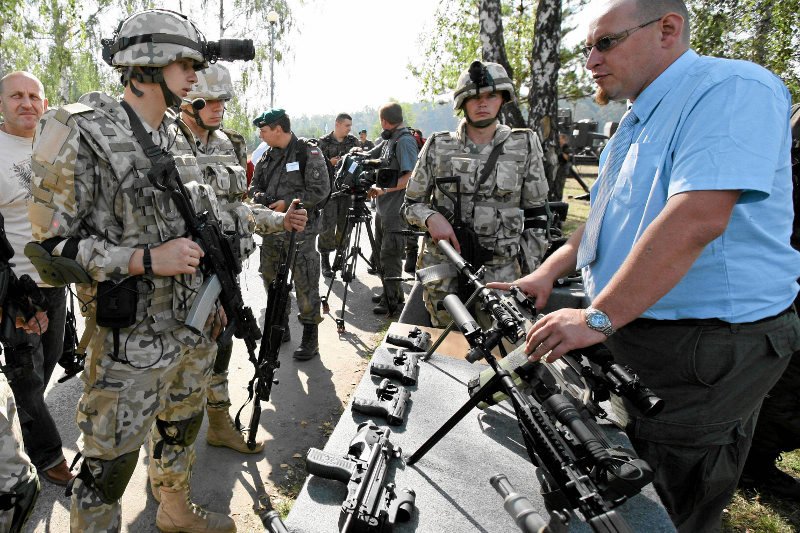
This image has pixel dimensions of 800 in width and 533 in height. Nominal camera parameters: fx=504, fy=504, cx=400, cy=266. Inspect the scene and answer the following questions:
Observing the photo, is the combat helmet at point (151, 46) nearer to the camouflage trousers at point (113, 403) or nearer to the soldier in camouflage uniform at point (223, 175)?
the soldier in camouflage uniform at point (223, 175)

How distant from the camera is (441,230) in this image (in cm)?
345

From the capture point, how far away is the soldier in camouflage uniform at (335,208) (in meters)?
7.75

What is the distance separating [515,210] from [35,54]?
2496cm

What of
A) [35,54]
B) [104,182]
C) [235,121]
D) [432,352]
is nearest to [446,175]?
[432,352]

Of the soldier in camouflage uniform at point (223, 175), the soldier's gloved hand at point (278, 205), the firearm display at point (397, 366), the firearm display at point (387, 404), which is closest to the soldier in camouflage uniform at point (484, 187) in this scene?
the firearm display at point (397, 366)

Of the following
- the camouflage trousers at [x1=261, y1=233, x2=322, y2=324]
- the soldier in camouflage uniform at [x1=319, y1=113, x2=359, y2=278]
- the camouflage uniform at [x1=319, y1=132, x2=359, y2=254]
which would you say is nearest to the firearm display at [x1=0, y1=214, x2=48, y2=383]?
the camouflage trousers at [x1=261, y1=233, x2=322, y2=324]

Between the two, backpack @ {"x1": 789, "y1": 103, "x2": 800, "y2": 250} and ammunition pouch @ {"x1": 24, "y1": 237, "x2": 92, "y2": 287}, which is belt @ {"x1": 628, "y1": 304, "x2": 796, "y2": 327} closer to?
backpack @ {"x1": 789, "y1": 103, "x2": 800, "y2": 250}

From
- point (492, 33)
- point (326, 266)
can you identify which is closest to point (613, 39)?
point (492, 33)

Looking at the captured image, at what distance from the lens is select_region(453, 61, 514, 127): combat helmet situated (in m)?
3.46

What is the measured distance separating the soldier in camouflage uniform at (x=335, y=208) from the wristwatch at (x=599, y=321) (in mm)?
5689

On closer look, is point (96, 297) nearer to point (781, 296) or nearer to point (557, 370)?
point (557, 370)

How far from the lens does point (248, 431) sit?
3.66m

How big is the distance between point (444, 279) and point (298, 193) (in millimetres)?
2200

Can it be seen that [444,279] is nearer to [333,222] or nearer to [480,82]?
[480,82]
